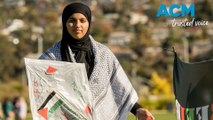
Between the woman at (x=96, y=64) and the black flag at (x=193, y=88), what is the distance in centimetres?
37

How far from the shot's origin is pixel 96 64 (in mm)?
4543

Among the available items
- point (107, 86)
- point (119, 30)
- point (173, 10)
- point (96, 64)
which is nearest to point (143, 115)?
point (107, 86)

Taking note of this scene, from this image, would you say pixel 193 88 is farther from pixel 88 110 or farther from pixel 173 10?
pixel 173 10

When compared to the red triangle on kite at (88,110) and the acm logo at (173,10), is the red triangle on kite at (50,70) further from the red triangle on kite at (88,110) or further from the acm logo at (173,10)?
the acm logo at (173,10)

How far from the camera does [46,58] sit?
4.57m

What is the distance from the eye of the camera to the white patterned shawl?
452cm

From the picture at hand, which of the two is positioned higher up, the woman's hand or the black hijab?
the black hijab

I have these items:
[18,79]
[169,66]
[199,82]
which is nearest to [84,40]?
[199,82]

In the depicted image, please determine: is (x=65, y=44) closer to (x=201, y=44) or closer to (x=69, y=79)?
(x=69, y=79)

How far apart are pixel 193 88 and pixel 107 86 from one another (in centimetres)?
62

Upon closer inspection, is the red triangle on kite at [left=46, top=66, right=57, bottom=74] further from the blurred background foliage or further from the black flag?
→ the blurred background foliage

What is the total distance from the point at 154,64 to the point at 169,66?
4798 mm

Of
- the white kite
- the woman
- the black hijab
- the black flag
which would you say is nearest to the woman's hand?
the woman

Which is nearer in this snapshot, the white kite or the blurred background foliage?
the white kite
